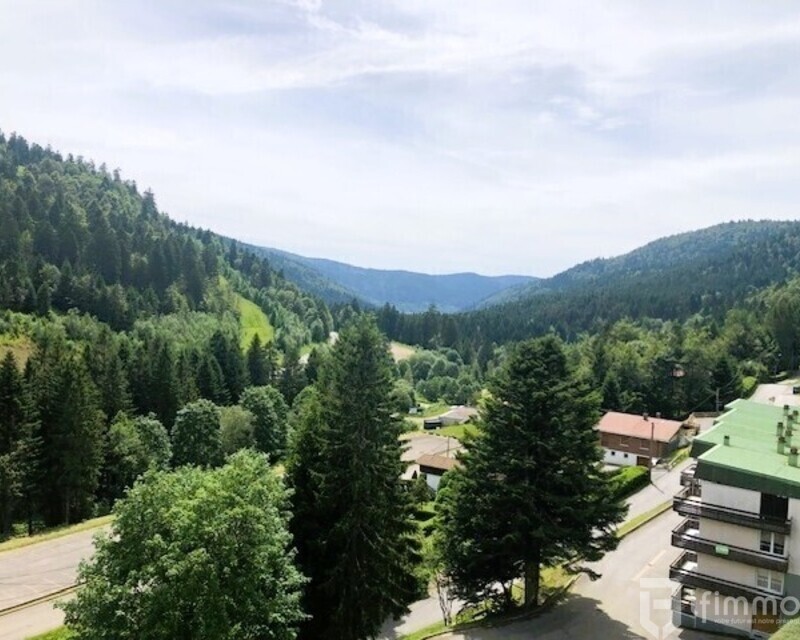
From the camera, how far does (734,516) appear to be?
80.9 ft

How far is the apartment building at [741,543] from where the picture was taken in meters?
23.9

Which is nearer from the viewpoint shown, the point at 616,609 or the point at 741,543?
the point at 741,543

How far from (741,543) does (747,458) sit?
3281 mm

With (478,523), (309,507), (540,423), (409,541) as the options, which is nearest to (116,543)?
(309,507)

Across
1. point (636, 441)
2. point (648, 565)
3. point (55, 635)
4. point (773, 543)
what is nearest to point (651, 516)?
point (648, 565)

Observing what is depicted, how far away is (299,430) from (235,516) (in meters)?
7.43

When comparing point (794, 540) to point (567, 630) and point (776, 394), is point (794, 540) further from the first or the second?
point (776, 394)

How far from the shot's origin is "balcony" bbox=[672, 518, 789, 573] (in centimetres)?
2383

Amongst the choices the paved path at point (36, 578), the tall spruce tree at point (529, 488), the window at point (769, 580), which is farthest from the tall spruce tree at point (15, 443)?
the window at point (769, 580)

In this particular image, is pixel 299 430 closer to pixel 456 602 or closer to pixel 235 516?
Answer: pixel 235 516

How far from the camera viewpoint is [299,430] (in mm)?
25406

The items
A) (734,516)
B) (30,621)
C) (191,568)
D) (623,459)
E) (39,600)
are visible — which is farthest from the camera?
(623,459)

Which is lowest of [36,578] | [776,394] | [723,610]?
[36,578]
